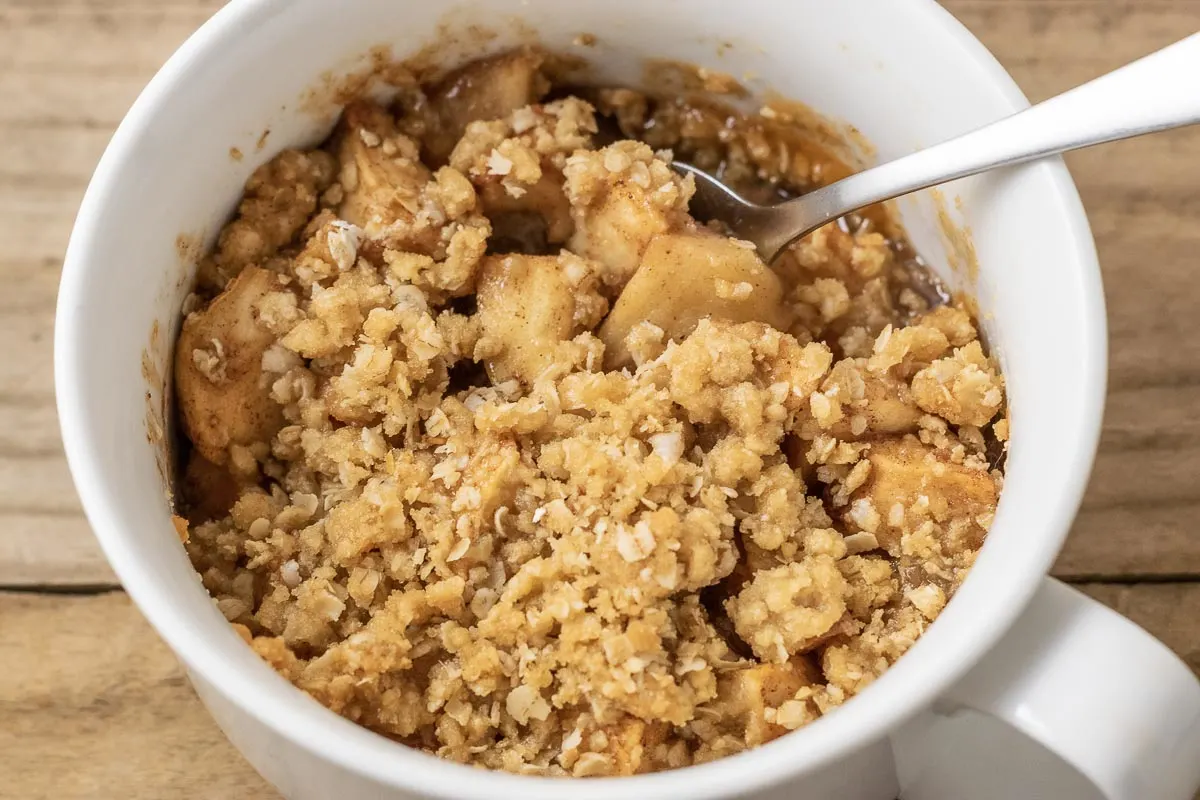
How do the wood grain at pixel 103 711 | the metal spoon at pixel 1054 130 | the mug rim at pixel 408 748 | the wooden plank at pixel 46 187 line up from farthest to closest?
1. the wooden plank at pixel 46 187
2. the wood grain at pixel 103 711
3. the metal spoon at pixel 1054 130
4. the mug rim at pixel 408 748

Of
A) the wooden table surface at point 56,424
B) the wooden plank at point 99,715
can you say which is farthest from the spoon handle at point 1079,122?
the wooden plank at point 99,715

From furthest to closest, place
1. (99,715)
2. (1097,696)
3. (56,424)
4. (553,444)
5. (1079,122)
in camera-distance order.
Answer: (56,424), (99,715), (553,444), (1079,122), (1097,696)

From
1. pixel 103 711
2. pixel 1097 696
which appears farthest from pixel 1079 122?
pixel 103 711

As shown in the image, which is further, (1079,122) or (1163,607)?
(1163,607)

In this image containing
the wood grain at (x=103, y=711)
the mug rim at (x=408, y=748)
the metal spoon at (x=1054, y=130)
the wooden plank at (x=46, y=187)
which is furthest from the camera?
the wooden plank at (x=46, y=187)

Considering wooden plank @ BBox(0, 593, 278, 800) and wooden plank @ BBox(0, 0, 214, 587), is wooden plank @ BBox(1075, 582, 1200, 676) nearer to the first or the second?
wooden plank @ BBox(0, 593, 278, 800)

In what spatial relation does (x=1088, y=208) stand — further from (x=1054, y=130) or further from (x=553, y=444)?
(x=553, y=444)

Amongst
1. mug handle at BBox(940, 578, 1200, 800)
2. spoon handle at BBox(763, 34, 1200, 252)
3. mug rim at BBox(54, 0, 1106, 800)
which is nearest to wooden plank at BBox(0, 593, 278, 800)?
mug rim at BBox(54, 0, 1106, 800)

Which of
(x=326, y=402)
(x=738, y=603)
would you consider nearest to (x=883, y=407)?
(x=738, y=603)

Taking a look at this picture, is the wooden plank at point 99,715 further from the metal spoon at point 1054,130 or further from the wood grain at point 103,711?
the metal spoon at point 1054,130

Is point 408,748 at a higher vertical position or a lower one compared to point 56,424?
higher
